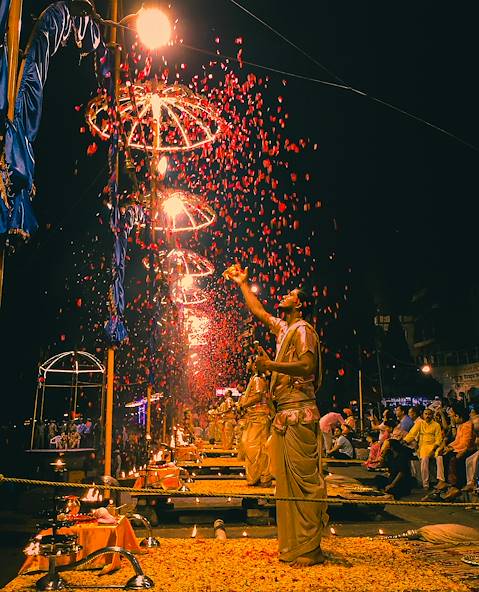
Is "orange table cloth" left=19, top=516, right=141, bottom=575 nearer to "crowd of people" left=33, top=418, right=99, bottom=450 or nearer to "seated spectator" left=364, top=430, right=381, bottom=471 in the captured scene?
"seated spectator" left=364, top=430, right=381, bottom=471

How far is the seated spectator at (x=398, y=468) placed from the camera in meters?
12.8

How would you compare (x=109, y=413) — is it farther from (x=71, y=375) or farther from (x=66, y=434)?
(x=71, y=375)

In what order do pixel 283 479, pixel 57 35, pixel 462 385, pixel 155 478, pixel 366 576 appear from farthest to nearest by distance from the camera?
pixel 462 385 < pixel 155 478 < pixel 57 35 < pixel 283 479 < pixel 366 576

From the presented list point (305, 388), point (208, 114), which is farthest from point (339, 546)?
point (208, 114)

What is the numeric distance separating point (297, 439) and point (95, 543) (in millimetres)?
2622

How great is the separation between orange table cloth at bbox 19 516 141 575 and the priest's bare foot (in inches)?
76.8

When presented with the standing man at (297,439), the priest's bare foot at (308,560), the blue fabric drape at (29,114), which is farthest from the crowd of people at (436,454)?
the blue fabric drape at (29,114)

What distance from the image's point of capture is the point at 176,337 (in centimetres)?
2542

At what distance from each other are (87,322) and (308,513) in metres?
21.1

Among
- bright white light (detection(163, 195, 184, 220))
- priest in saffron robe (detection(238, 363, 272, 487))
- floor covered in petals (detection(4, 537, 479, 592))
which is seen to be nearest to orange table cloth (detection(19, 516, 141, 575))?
floor covered in petals (detection(4, 537, 479, 592))

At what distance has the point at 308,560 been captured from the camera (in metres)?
6.14

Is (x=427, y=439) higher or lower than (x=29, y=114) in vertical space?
lower

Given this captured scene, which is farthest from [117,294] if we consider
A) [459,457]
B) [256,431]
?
[459,457]

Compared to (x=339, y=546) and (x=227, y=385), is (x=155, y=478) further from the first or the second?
(x=227, y=385)
